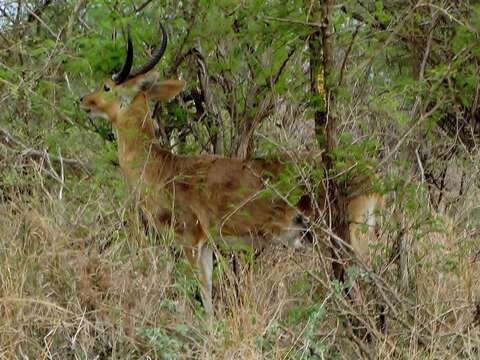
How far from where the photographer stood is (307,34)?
5.66m

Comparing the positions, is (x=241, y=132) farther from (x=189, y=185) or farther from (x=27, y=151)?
(x=27, y=151)

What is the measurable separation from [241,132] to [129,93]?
0.88 m

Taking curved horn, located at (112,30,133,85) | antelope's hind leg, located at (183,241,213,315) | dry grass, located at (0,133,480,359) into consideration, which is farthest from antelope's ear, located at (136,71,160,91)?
antelope's hind leg, located at (183,241,213,315)

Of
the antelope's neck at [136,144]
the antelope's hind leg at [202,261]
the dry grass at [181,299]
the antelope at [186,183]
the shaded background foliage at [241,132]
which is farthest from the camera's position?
the antelope's neck at [136,144]

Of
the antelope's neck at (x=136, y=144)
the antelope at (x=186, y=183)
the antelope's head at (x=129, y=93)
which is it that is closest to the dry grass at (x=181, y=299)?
the antelope at (x=186, y=183)

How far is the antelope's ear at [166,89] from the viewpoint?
7102 mm

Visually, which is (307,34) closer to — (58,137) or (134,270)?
(134,270)

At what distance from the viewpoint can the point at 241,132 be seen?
7543mm

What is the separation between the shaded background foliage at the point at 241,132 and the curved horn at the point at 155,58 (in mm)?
94

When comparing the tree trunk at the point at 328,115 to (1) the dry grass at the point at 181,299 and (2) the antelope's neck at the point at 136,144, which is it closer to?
(1) the dry grass at the point at 181,299

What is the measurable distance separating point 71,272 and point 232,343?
1186mm

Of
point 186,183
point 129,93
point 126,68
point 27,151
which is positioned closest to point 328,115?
point 126,68

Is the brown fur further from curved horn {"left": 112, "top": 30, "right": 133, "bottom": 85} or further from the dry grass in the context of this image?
the dry grass

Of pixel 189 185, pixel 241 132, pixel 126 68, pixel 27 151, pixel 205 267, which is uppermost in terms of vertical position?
pixel 126 68
